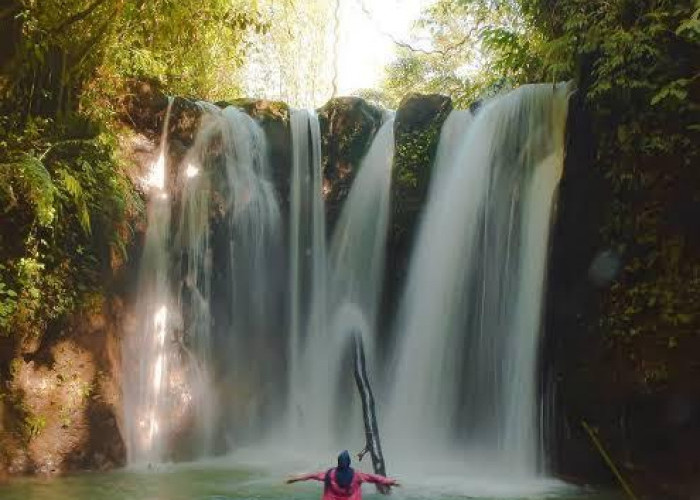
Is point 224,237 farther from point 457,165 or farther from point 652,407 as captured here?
point 652,407

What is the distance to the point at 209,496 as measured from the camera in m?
7.29

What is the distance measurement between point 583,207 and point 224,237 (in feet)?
17.8

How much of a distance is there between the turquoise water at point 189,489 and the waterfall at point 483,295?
1.26m

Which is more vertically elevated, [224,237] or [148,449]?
[224,237]

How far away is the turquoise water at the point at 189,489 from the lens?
23.7 feet

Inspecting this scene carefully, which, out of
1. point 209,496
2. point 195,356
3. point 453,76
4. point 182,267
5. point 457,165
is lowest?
point 209,496

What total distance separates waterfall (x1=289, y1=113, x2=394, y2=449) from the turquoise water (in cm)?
263

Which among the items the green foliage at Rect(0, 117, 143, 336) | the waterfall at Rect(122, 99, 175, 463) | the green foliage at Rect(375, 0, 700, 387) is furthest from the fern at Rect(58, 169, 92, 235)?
the green foliage at Rect(375, 0, 700, 387)

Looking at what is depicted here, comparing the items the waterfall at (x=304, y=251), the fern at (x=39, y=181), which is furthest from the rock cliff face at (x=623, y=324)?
the fern at (x=39, y=181)

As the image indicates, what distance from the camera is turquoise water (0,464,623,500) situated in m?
7.22

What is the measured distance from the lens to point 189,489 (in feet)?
25.3

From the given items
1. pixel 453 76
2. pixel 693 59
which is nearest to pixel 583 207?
pixel 693 59

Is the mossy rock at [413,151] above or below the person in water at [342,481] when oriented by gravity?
above

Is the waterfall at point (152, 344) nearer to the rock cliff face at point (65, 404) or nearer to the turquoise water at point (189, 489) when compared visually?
the rock cliff face at point (65, 404)
